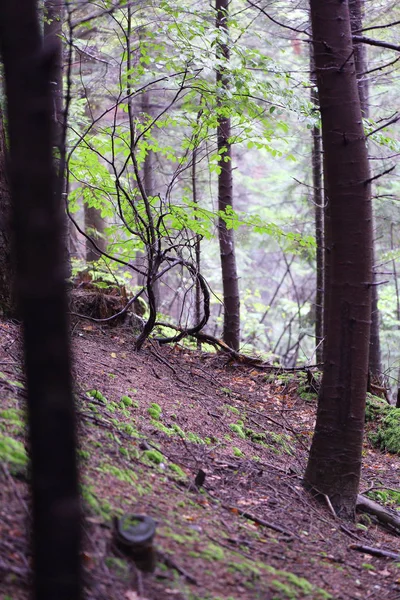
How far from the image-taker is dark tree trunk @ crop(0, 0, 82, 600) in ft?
5.50

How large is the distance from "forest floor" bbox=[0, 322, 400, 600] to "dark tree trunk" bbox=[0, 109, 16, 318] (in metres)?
0.32

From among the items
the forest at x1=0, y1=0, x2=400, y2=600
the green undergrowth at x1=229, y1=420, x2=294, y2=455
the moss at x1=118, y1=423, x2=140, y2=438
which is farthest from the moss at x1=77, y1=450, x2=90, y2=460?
the green undergrowth at x1=229, y1=420, x2=294, y2=455

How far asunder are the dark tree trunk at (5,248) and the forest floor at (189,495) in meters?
0.32

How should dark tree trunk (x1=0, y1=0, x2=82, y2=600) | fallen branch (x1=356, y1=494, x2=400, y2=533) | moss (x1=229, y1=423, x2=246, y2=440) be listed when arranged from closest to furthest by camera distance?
A: dark tree trunk (x1=0, y1=0, x2=82, y2=600) → fallen branch (x1=356, y1=494, x2=400, y2=533) → moss (x1=229, y1=423, x2=246, y2=440)

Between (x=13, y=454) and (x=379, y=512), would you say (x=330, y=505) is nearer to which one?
(x=379, y=512)

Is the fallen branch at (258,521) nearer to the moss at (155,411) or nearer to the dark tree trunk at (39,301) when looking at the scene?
the moss at (155,411)

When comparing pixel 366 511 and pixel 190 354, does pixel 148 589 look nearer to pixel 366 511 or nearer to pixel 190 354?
pixel 366 511

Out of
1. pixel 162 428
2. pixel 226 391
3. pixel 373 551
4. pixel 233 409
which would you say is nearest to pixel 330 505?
pixel 373 551

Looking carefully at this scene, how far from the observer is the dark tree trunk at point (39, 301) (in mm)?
1677

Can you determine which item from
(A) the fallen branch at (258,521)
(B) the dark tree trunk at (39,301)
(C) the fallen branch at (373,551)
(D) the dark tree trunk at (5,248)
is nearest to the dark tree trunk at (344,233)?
(C) the fallen branch at (373,551)

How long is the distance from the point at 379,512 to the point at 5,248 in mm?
4364

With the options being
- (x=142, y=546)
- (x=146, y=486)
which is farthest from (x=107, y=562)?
(x=146, y=486)

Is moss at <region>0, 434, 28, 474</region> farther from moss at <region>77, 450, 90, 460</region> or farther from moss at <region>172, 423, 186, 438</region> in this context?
moss at <region>172, 423, 186, 438</region>

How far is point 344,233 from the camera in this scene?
158 inches
